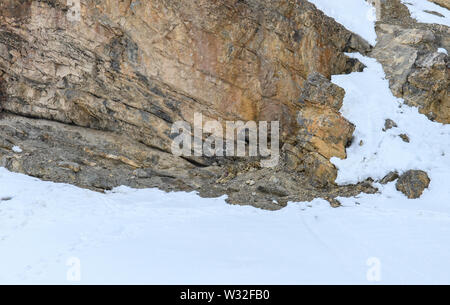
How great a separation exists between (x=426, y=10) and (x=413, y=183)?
11398mm

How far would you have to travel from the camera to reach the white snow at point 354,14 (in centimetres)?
1292

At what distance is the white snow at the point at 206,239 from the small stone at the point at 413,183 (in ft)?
0.98

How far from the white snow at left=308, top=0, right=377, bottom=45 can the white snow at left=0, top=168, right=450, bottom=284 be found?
7861mm

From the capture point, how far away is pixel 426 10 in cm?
1516

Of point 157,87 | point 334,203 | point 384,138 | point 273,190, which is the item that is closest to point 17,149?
point 157,87

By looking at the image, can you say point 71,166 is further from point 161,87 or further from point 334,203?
point 334,203

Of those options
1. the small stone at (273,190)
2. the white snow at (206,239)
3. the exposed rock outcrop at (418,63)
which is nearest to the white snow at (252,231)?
the white snow at (206,239)

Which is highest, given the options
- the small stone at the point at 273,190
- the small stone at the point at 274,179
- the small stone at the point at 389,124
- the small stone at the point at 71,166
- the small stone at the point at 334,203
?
the small stone at the point at 389,124

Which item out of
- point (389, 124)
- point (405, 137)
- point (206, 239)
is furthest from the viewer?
point (389, 124)

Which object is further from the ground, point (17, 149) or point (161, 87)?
point (161, 87)

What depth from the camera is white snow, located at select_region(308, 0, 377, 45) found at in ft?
42.4

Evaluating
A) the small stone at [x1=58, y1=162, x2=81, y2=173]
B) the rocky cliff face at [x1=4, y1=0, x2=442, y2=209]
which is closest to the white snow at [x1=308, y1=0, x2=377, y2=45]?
the rocky cliff face at [x1=4, y1=0, x2=442, y2=209]

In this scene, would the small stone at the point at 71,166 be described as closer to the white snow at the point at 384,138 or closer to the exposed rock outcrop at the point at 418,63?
the white snow at the point at 384,138

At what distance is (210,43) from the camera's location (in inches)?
414
